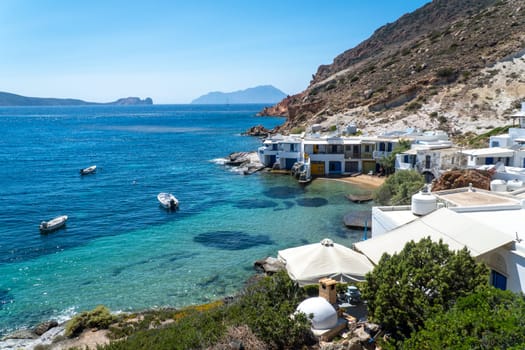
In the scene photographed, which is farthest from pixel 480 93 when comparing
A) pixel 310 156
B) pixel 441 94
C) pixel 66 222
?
pixel 66 222

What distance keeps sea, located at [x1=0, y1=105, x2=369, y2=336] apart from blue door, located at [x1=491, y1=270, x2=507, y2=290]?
12.8m

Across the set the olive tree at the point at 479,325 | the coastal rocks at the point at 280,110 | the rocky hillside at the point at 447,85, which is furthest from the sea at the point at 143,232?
the coastal rocks at the point at 280,110

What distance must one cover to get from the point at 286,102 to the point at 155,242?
529 ft

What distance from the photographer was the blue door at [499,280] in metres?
13.5

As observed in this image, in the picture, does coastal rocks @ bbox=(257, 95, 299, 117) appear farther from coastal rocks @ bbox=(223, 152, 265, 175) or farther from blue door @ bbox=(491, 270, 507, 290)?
blue door @ bbox=(491, 270, 507, 290)

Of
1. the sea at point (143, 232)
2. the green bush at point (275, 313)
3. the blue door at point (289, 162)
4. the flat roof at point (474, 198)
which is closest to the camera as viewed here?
the green bush at point (275, 313)

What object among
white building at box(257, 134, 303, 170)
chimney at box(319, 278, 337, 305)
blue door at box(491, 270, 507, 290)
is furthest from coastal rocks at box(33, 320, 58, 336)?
white building at box(257, 134, 303, 170)

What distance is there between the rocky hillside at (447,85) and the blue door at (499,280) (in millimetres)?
45091

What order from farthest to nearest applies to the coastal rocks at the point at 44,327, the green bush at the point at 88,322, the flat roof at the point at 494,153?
the flat roof at the point at 494,153
the coastal rocks at the point at 44,327
the green bush at the point at 88,322

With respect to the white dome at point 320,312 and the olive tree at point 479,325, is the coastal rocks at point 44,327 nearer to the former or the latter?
the white dome at point 320,312

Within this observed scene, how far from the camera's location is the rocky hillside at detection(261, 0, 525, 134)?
191 ft

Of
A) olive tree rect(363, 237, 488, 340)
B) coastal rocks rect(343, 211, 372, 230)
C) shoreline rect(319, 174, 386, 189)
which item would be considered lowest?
coastal rocks rect(343, 211, 372, 230)

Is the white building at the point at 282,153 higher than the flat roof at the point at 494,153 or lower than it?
lower

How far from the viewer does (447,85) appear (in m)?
66.8
